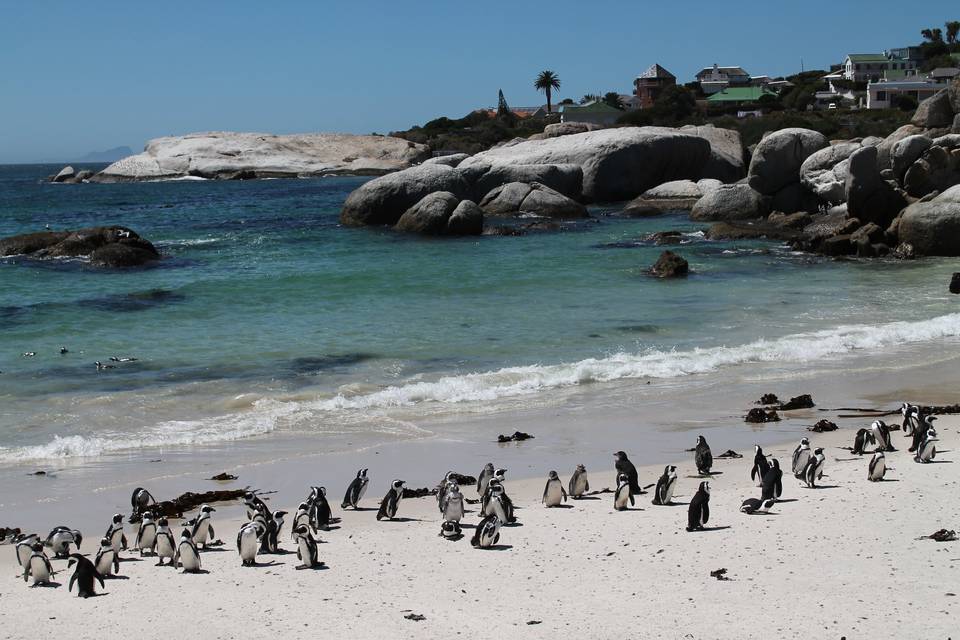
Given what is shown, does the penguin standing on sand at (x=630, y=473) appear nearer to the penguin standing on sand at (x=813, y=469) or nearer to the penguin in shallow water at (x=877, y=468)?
the penguin standing on sand at (x=813, y=469)

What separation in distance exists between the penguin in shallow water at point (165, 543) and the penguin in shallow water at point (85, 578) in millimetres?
601

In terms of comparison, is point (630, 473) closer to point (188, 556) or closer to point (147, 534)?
point (188, 556)

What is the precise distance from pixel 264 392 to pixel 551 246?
53.3ft

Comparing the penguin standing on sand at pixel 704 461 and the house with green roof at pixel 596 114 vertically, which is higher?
the house with green roof at pixel 596 114

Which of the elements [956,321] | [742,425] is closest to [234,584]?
[742,425]

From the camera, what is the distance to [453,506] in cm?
905

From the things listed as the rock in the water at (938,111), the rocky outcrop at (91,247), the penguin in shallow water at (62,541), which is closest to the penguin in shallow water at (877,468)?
the penguin in shallow water at (62,541)

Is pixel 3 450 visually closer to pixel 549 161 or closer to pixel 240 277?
pixel 240 277

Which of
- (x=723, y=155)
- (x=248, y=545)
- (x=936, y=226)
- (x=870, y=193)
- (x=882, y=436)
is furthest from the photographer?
(x=723, y=155)

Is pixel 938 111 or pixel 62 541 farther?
pixel 938 111

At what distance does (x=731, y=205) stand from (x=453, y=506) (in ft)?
85.9

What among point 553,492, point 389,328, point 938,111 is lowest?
point 553,492

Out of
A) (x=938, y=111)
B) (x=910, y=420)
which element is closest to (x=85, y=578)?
(x=910, y=420)

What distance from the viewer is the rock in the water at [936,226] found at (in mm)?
25484
